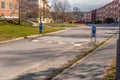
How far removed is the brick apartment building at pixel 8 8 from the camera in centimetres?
5861

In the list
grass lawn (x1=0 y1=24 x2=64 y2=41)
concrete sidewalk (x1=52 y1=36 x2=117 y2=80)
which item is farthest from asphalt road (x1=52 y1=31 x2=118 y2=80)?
grass lawn (x1=0 y1=24 x2=64 y2=41)

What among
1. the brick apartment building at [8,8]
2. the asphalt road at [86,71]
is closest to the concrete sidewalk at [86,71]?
the asphalt road at [86,71]

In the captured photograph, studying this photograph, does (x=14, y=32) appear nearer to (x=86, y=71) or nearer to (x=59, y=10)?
(x=86, y=71)

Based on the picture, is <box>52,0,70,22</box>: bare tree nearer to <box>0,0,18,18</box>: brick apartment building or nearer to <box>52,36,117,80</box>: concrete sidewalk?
<box>0,0,18,18</box>: brick apartment building

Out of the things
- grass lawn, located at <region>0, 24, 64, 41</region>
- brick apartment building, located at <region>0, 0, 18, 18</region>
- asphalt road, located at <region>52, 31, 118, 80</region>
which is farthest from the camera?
brick apartment building, located at <region>0, 0, 18, 18</region>

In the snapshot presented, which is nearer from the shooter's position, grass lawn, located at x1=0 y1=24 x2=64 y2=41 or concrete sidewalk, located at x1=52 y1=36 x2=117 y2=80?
concrete sidewalk, located at x1=52 y1=36 x2=117 y2=80

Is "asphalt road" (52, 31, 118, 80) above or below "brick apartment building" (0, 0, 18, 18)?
below

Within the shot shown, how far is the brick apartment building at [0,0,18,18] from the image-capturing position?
2307 inches

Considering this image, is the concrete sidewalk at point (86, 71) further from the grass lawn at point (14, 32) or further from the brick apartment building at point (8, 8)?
the brick apartment building at point (8, 8)

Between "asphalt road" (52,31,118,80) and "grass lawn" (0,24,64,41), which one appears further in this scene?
"grass lawn" (0,24,64,41)

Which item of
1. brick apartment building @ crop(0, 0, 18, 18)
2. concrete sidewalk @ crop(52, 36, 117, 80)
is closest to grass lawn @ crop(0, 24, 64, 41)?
concrete sidewalk @ crop(52, 36, 117, 80)

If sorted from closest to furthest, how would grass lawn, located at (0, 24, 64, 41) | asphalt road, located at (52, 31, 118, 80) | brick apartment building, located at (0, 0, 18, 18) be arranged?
asphalt road, located at (52, 31, 118, 80) → grass lawn, located at (0, 24, 64, 41) → brick apartment building, located at (0, 0, 18, 18)

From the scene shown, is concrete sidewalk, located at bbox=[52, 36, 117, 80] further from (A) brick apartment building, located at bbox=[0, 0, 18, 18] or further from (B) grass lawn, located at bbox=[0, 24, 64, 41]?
(A) brick apartment building, located at bbox=[0, 0, 18, 18]

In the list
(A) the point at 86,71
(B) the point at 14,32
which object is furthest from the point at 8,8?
(A) the point at 86,71
